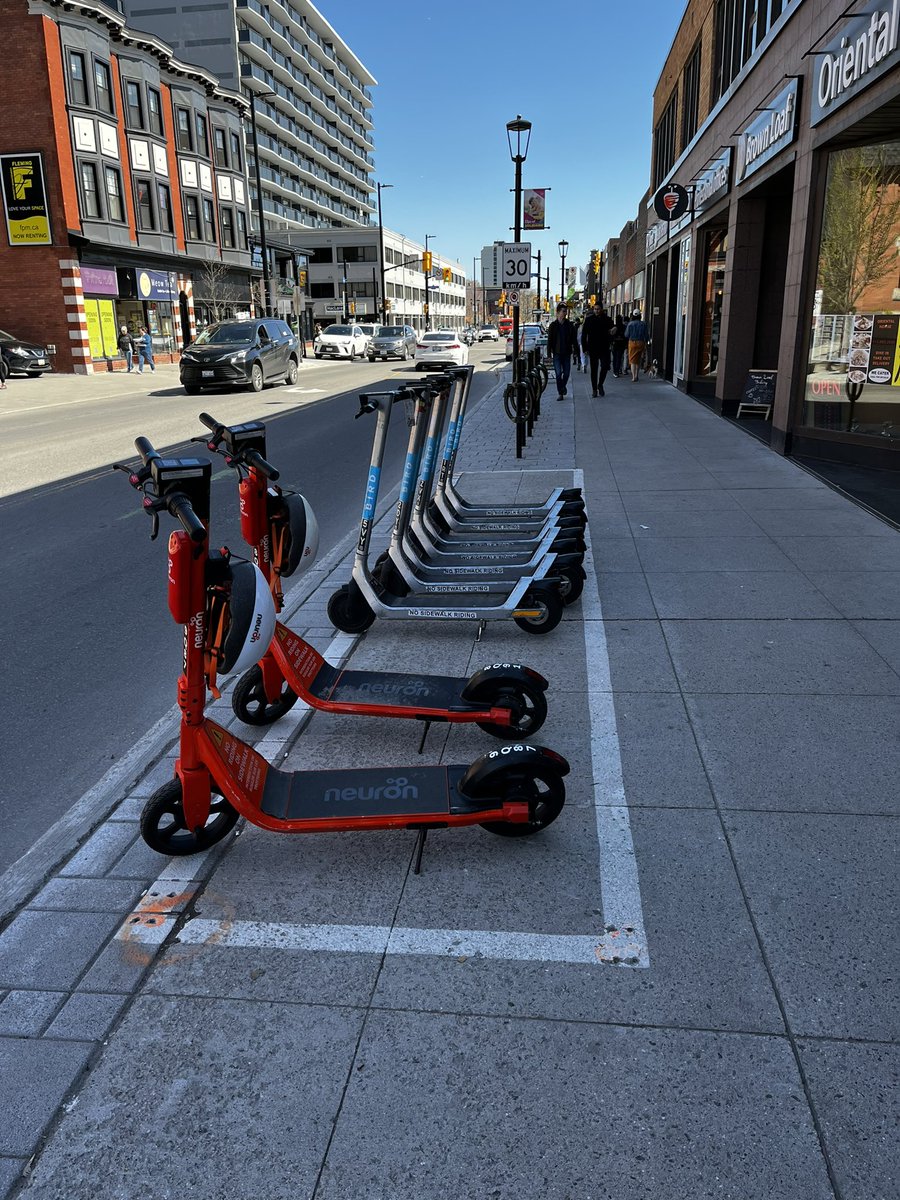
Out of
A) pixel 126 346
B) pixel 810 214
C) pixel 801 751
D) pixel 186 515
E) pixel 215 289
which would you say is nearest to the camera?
pixel 186 515

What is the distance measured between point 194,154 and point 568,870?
47.6 m

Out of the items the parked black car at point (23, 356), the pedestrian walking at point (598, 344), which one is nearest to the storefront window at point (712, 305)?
the pedestrian walking at point (598, 344)

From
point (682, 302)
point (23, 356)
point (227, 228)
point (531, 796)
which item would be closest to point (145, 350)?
point (23, 356)

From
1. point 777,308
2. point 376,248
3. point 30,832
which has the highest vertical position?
point 376,248

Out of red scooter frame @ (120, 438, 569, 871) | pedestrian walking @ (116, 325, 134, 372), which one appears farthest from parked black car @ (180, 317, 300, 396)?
red scooter frame @ (120, 438, 569, 871)

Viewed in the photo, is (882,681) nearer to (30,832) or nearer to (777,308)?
(30,832)

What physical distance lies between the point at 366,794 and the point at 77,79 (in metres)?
39.3

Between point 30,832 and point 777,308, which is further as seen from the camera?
point 777,308

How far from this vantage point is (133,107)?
3803 cm

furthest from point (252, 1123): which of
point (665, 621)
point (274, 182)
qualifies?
point (274, 182)

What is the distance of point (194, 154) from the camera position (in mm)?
43281

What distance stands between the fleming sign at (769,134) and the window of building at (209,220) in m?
35.7

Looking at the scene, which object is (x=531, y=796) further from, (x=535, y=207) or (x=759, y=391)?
(x=535, y=207)

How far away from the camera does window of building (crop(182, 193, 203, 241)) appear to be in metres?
42.9
